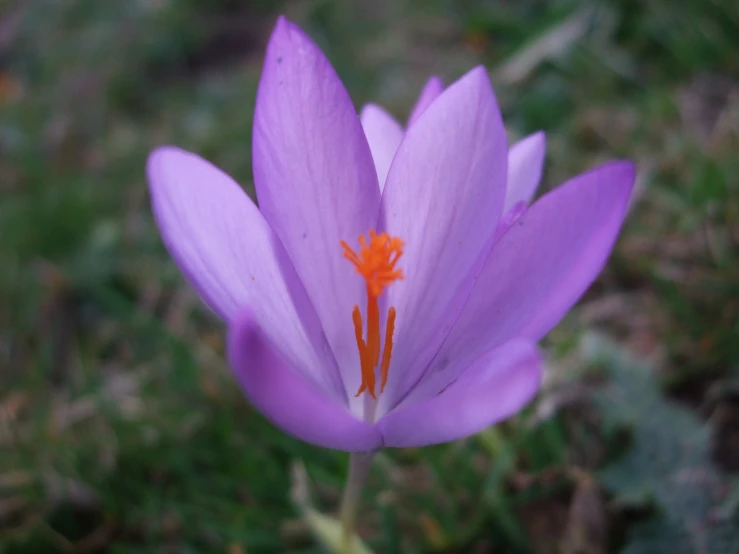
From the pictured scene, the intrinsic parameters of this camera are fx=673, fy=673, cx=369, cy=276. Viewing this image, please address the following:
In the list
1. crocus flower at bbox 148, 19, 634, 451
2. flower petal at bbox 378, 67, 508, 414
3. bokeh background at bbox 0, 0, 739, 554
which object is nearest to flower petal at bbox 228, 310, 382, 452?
crocus flower at bbox 148, 19, 634, 451

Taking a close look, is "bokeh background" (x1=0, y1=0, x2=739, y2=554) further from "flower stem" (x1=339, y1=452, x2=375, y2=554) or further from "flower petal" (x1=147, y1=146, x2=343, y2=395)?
"flower petal" (x1=147, y1=146, x2=343, y2=395)

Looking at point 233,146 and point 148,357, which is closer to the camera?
point 148,357

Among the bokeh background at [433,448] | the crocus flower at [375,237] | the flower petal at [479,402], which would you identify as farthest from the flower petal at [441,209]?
the bokeh background at [433,448]

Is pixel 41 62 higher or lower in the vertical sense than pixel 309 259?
lower

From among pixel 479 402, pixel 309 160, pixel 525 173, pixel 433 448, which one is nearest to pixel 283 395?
pixel 479 402

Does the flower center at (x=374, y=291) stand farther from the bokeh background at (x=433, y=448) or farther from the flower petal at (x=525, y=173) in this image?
the bokeh background at (x=433, y=448)

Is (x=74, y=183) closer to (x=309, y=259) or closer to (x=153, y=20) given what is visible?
(x=153, y=20)

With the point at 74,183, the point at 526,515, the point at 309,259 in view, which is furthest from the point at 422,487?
the point at 74,183

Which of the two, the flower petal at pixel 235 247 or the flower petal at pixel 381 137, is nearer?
the flower petal at pixel 235 247
